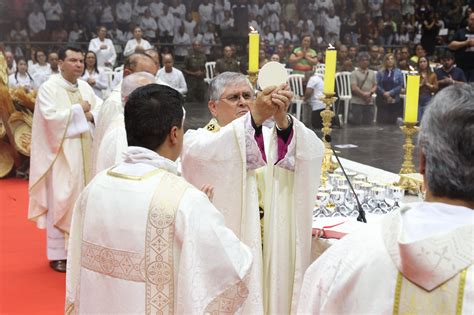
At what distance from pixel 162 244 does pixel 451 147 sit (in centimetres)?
101

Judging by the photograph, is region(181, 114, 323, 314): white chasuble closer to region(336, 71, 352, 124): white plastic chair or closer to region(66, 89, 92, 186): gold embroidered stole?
region(66, 89, 92, 186): gold embroidered stole

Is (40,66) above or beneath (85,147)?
beneath

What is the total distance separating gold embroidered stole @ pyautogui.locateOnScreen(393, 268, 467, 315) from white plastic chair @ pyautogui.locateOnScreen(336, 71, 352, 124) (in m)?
10.8

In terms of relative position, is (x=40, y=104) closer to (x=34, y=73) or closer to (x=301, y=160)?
(x=301, y=160)

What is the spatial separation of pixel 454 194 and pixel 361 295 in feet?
0.89

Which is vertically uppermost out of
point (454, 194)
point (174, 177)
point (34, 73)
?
point (454, 194)

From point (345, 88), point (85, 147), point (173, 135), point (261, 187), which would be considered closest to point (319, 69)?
point (345, 88)

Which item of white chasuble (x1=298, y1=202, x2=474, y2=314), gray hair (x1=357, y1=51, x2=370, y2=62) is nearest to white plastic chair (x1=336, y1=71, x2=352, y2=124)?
gray hair (x1=357, y1=51, x2=370, y2=62)

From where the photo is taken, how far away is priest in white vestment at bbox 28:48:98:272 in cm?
492

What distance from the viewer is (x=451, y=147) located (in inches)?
56.0

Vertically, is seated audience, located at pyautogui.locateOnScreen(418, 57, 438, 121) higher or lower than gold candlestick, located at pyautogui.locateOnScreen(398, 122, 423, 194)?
lower

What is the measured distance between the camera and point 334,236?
2926 mm


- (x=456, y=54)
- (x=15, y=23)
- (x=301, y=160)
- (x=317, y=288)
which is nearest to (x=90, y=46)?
(x=15, y=23)

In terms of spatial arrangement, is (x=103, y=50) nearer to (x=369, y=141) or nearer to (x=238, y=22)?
(x=238, y=22)
